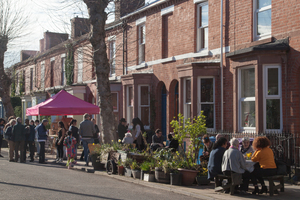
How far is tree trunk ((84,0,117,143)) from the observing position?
51.1ft

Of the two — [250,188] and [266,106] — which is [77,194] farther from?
[266,106]

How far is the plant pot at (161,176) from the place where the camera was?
35.8ft

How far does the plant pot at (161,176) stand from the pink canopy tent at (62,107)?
8180mm

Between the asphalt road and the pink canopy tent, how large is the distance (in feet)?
17.3

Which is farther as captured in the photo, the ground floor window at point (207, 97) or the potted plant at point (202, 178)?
the ground floor window at point (207, 97)

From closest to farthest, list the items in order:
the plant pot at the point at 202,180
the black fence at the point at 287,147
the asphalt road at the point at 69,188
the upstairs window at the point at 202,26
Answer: the asphalt road at the point at 69,188, the plant pot at the point at 202,180, the black fence at the point at 287,147, the upstairs window at the point at 202,26

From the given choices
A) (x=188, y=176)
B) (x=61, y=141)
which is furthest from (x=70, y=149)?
(x=188, y=176)

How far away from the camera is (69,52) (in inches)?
1156

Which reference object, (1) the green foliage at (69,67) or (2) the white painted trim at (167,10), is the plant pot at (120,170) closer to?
(2) the white painted trim at (167,10)

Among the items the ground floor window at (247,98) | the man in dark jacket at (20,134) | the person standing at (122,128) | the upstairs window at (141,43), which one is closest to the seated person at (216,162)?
the ground floor window at (247,98)

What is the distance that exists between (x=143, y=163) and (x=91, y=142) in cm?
499

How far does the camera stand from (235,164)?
9133 millimetres

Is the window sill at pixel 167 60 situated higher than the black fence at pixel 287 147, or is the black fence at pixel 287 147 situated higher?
the window sill at pixel 167 60

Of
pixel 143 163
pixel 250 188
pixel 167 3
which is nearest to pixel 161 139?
pixel 143 163
